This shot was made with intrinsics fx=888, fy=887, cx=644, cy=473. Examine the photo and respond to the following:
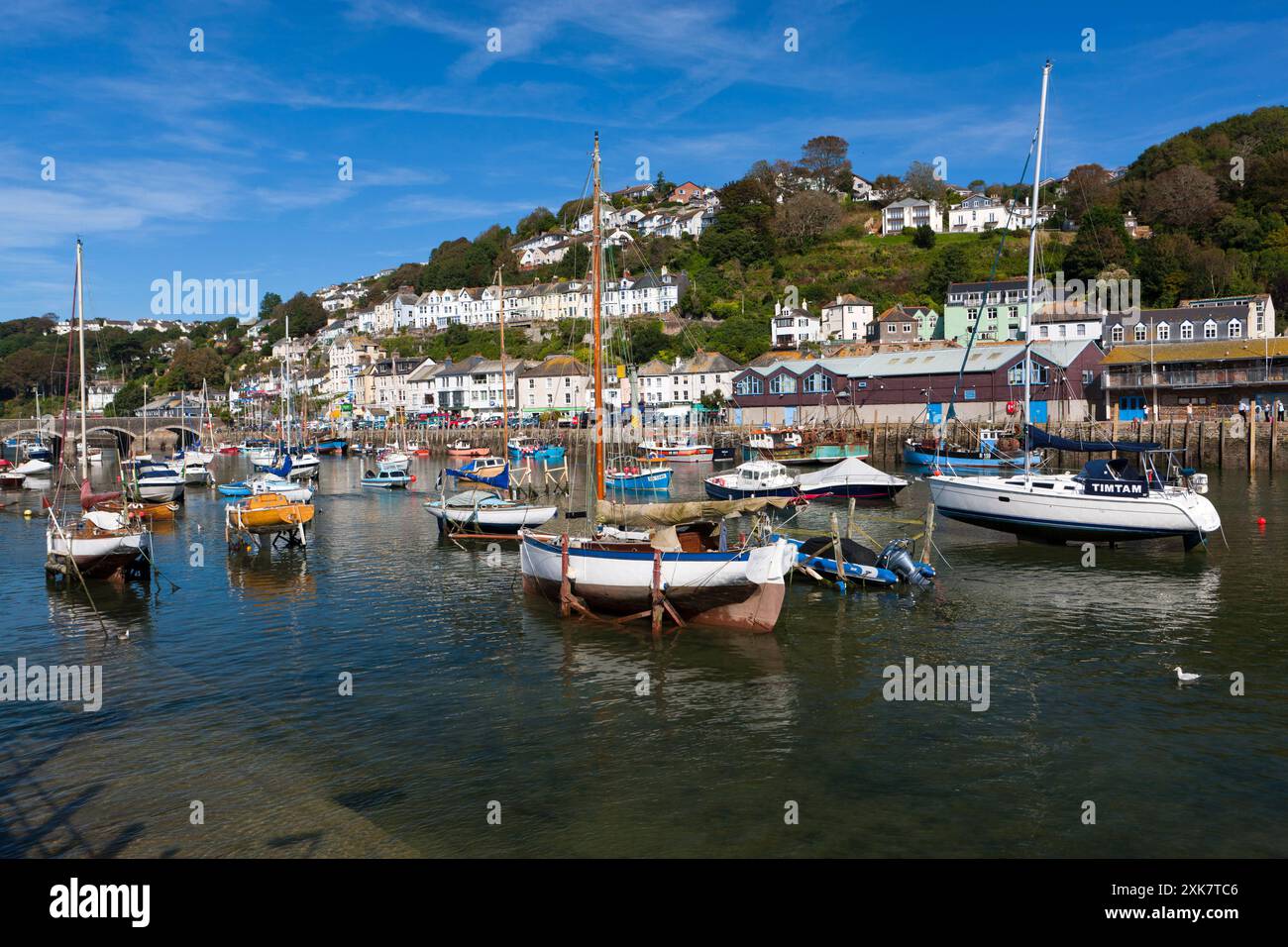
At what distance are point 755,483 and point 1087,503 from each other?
19503 millimetres

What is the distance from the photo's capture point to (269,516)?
121 feet

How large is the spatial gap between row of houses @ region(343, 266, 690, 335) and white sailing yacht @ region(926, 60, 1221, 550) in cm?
9050

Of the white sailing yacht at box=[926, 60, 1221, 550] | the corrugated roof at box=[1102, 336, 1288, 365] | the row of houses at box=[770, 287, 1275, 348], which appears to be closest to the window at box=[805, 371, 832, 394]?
the row of houses at box=[770, 287, 1275, 348]

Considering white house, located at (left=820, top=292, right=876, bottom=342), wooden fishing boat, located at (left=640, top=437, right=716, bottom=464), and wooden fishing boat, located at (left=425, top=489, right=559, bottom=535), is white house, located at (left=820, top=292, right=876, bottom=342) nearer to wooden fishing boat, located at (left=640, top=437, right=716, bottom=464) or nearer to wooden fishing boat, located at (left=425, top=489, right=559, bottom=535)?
wooden fishing boat, located at (left=640, top=437, right=716, bottom=464)

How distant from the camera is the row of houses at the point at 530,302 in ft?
488

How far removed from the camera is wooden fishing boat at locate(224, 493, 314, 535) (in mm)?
36781

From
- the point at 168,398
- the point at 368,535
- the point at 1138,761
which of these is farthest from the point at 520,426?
the point at 1138,761

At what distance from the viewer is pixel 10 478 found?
73.5m

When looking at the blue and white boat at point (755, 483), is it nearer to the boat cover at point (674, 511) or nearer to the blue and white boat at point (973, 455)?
the blue and white boat at point (973, 455)

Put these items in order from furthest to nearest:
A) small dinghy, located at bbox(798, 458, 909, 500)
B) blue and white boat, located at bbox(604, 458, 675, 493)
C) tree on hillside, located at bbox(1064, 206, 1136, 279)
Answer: tree on hillside, located at bbox(1064, 206, 1136, 279), blue and white boat, located at bbox(604, 458, 675, 493), small dinghy, located at bbox(798, 458, 909, 500)

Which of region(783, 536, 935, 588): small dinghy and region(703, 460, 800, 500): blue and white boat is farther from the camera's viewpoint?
region(703, 460, 800, 500): blue and white boat

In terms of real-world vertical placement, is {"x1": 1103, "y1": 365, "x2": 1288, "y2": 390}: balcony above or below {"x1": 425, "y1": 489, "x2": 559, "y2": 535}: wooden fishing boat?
above

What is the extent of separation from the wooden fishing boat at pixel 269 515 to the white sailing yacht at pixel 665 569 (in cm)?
1498
